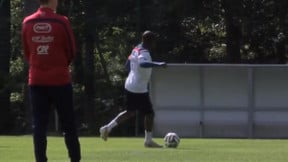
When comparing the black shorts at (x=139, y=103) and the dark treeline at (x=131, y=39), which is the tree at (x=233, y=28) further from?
the black shorts at (x=139, y=103)

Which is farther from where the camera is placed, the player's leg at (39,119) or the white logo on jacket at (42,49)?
the player's leg at (39,119)

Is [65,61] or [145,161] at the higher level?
[65,61]

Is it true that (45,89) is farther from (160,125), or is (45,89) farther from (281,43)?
(281,43)

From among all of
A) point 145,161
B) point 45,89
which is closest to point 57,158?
point 145,161

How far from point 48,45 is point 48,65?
0.21 meters

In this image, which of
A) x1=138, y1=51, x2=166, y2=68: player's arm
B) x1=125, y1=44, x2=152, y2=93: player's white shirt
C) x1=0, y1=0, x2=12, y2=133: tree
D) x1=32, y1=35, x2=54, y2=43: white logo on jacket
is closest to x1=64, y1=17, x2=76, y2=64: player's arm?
x1=32, y1=35, x2=54, y2=43: white logo on jacket

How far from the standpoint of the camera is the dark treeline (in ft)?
109

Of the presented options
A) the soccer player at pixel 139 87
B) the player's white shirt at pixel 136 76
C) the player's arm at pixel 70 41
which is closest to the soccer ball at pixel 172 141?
the soccer player at pixel 139 87

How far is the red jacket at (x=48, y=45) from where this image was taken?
10227 mm

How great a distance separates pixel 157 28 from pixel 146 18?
556 millimetres

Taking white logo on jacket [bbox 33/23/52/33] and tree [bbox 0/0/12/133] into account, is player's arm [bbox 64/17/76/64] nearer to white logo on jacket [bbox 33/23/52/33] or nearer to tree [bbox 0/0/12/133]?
white logo on jacket [bbox 33/23/52/33]

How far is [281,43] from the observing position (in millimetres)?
34844

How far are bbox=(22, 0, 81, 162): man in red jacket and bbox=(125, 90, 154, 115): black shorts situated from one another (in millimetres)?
7062

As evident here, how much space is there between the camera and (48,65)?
404 inches
